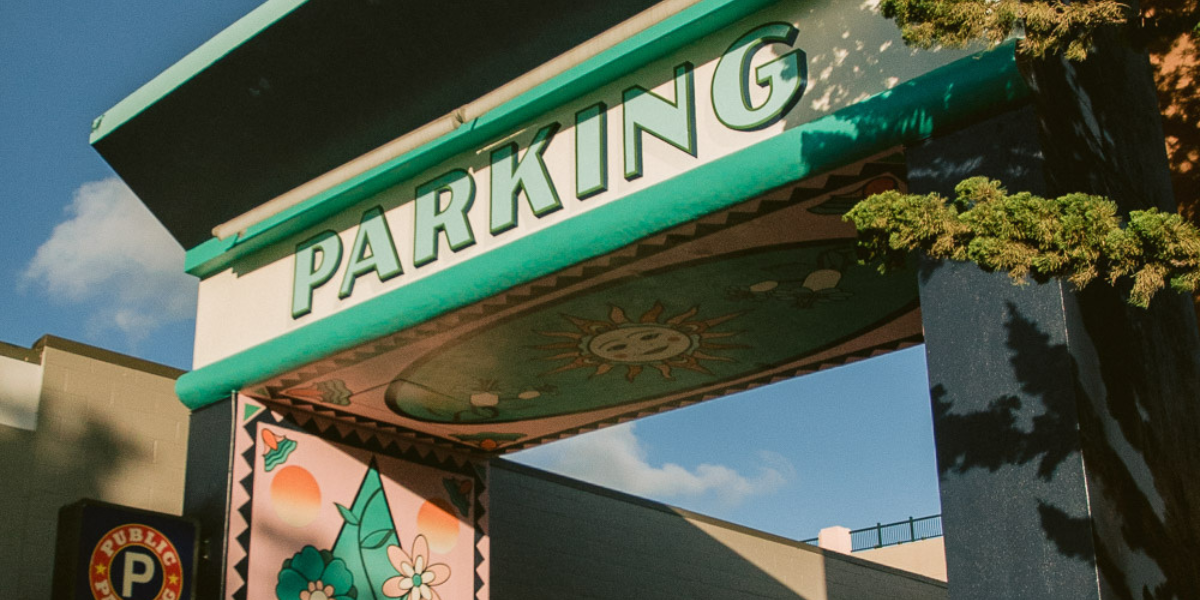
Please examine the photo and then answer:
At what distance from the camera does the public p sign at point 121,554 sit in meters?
8.55

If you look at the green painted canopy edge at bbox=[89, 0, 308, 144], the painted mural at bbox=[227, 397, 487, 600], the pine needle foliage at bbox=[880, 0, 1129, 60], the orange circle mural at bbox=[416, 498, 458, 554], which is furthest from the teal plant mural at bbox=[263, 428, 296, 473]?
the pine needle foliage at bbox=[880, 0, 1129, 60]

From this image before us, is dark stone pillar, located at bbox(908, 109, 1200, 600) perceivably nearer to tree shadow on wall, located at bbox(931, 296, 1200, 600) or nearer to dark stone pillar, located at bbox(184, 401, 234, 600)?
tree shadow on wall, located at bbox(931, 296, 1200, 600)

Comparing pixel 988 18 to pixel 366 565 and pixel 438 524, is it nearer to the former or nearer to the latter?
pixel 366 565

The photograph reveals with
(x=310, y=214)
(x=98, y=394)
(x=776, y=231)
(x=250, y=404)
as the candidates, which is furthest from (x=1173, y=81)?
(x=98, y=394)

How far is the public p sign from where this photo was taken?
855cm

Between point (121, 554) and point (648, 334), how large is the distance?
407 cm

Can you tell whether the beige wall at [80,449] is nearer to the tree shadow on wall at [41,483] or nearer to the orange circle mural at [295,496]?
the tree shadow on wall at [41,483]

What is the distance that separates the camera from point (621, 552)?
48.4 ft

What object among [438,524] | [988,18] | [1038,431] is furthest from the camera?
[438,524]

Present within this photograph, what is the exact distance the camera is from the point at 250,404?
33.0ft

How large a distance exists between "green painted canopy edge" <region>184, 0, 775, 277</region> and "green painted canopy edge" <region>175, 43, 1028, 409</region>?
0.85 meters

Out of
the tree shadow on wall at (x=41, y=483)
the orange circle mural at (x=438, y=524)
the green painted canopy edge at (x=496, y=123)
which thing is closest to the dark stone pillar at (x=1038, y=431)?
the green painted canopy edge at (x=496, y=123)

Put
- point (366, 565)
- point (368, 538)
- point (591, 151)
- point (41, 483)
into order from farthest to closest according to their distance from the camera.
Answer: point (41, 483), point (368, 538), point (366, 565), point (591, 151)

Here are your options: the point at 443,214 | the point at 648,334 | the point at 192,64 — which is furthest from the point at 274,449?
the point at 648,334
